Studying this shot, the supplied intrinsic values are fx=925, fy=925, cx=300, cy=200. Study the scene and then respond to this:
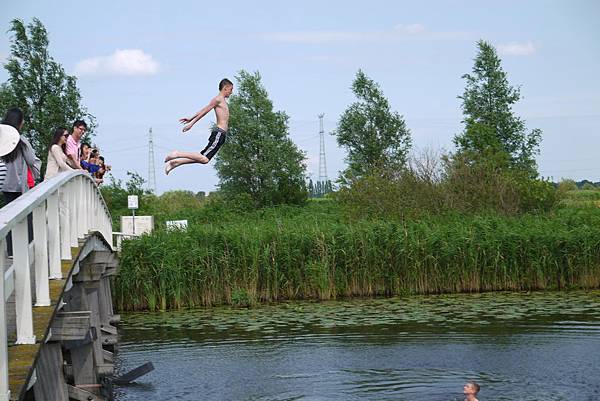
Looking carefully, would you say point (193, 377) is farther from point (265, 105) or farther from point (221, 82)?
point (265, 105)

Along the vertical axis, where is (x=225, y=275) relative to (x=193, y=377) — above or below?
above

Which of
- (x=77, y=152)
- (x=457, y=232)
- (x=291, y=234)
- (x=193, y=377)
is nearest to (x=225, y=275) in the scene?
(x=291, y=234)

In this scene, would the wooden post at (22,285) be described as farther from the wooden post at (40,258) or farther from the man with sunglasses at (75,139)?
the man with sunglasses at (75,139)

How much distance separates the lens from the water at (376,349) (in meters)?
14.9

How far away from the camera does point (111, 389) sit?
14.9 m

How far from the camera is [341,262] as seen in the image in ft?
85.9

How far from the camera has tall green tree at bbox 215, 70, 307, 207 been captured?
67.6 metres

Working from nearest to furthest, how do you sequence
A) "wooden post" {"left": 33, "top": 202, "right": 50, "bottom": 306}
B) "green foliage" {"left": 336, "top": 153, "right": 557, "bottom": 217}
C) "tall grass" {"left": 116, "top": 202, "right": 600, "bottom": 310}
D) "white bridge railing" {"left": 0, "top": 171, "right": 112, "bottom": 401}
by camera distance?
1. "white bridge railing" {"left": 0, "top": 171, "right": 112, "bottom": 401}
2. "wooden post" {"left": 33, "top": 202, "right": 50, "bottom": 306}
3. "tall grass" {"left": 116, "top": 202, "right": 600, "bottom": 310}
4. "green foliage" {"left": 336, "top": 153, "right": 557, "bottom": 217}

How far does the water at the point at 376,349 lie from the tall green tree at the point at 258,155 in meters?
42.6

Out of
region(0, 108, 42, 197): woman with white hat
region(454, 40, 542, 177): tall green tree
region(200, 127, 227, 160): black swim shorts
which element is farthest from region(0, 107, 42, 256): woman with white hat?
region(454, 40, 542, 177): tall green tree

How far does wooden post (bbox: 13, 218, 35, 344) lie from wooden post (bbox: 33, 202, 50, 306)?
2.88 feet

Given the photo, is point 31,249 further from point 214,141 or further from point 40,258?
point 214,141

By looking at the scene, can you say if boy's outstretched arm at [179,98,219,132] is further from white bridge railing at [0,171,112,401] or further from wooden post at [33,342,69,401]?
wooden post at [33,342,69,401]

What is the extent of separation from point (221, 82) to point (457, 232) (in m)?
15.0
